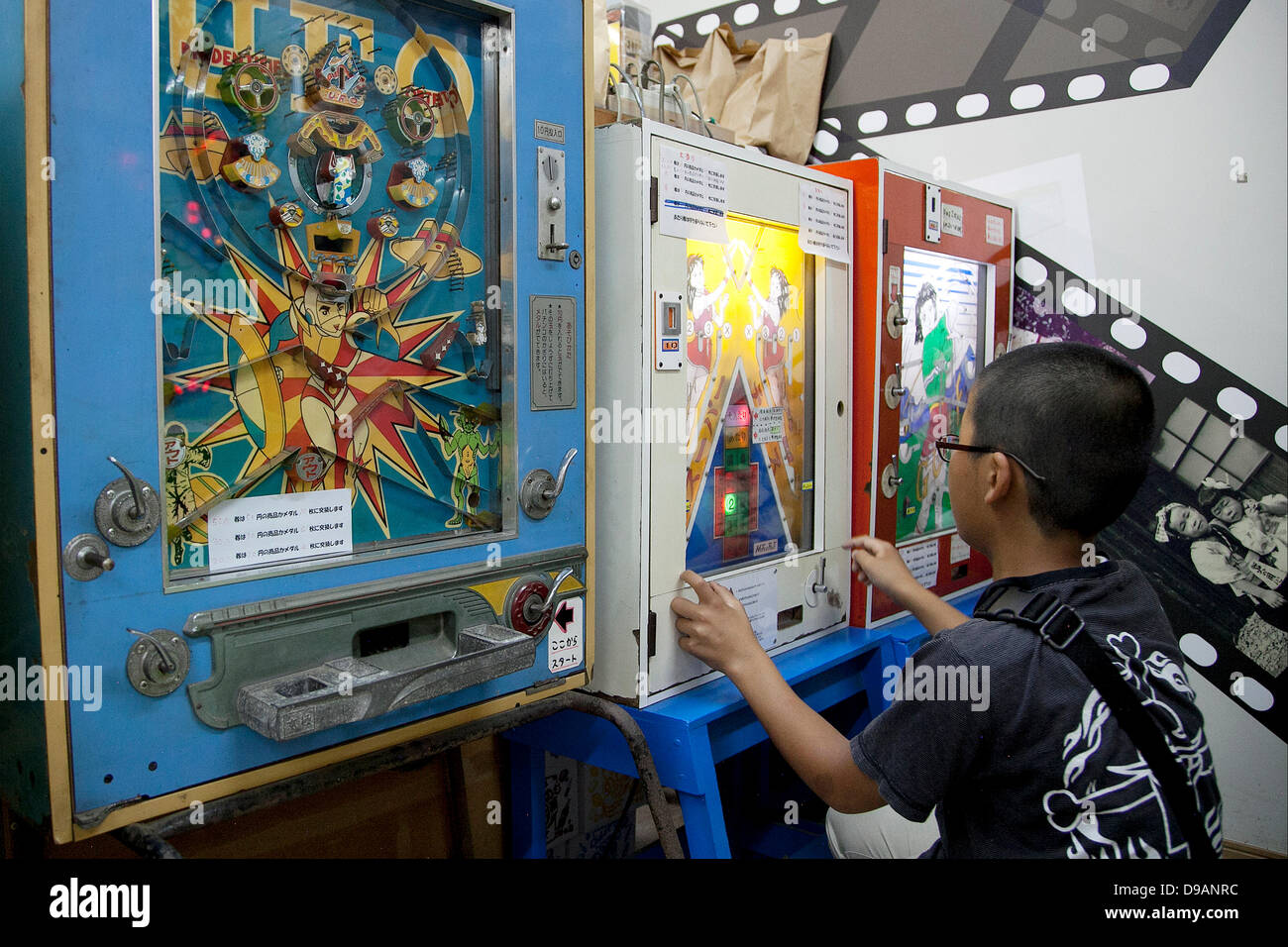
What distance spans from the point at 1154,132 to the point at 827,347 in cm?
136

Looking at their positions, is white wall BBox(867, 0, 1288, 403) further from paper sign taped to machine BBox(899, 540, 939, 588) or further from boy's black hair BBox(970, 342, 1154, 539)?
boy's black hair BBox(970, 342, 1154, 539)

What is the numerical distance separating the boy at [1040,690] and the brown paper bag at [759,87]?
1.73 meters

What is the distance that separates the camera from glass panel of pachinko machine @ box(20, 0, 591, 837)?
1.14 m

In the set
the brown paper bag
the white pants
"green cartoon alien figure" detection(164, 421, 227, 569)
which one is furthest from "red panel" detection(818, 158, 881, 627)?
"green cartoon alien figure" detection(164, 421, 227, 569)

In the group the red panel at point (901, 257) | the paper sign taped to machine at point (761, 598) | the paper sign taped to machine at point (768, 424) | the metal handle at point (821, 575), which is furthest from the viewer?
the red panel at point (901, 257)

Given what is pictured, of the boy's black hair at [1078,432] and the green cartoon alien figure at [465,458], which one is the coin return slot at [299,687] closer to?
the green cartoon alien figure at [465,458]

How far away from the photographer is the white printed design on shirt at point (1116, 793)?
1.21m

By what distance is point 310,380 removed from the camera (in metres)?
1.40

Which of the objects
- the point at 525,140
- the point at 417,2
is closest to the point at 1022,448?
the point at 525,140

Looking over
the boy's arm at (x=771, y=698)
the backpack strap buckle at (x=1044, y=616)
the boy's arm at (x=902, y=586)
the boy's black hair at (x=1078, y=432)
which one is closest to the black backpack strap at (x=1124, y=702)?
the backpack strap buckle at (x=1044, y=616)

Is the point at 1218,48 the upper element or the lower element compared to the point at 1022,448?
upper

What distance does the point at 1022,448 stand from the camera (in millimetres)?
1441

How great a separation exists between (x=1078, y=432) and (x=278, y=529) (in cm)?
114
